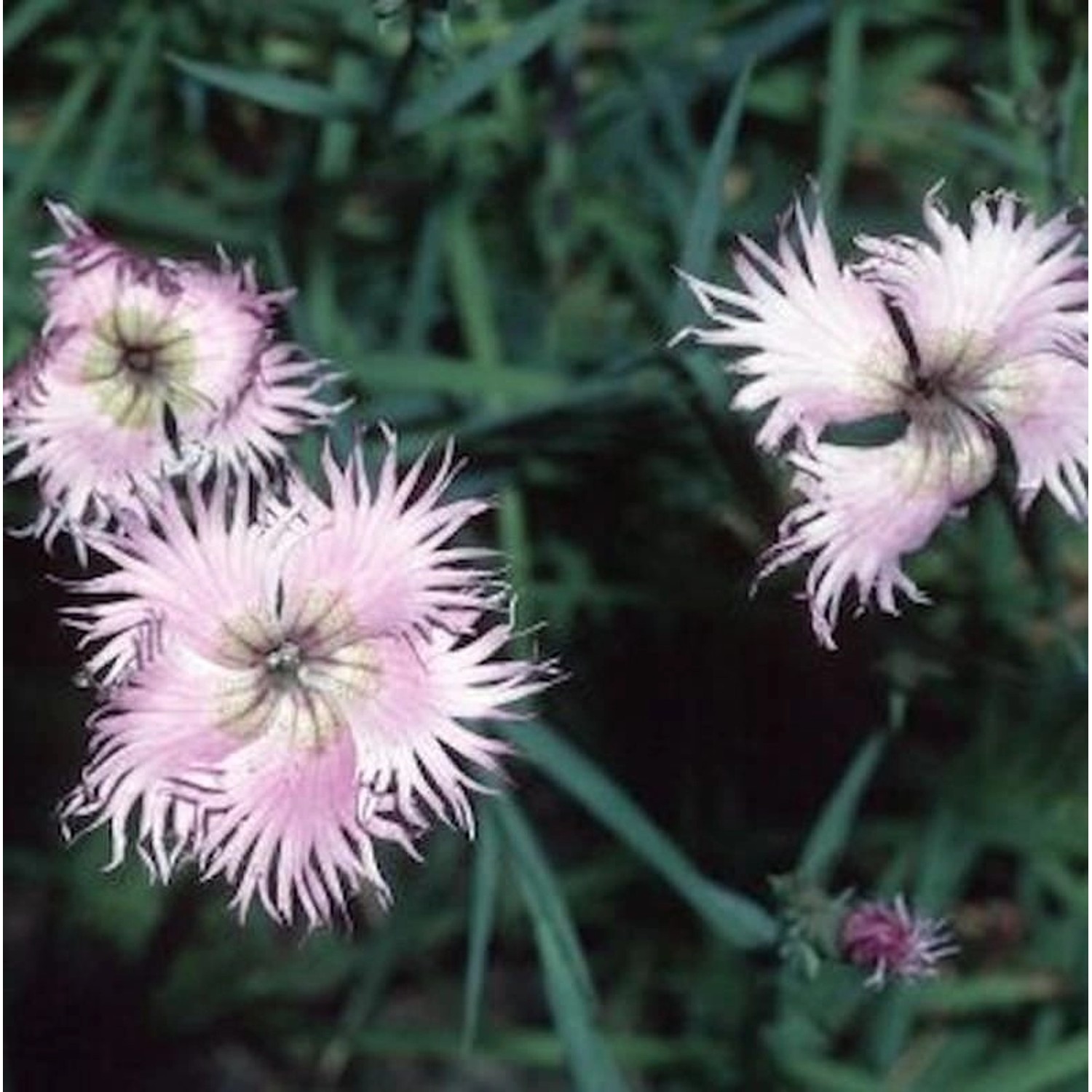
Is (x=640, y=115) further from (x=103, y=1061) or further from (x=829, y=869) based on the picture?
(x=103, y=1061)

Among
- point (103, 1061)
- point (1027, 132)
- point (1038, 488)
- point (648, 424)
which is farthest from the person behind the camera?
point (103, 1061)

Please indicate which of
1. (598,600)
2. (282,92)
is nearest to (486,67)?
(282,92)

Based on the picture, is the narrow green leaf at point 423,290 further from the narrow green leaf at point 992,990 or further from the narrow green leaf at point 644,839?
the narrow green leaf at point 992,990

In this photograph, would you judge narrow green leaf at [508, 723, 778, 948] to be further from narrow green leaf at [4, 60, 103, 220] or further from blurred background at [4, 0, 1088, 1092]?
narrow green leaf at [4, 60, 103, 220]

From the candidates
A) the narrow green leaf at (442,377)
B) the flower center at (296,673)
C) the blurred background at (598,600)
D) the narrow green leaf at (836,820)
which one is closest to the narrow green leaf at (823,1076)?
the blurred background at (598,600)

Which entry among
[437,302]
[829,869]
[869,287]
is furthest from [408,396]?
[869,287]

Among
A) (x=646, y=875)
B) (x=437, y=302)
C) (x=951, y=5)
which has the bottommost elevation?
(x=646, y=875)

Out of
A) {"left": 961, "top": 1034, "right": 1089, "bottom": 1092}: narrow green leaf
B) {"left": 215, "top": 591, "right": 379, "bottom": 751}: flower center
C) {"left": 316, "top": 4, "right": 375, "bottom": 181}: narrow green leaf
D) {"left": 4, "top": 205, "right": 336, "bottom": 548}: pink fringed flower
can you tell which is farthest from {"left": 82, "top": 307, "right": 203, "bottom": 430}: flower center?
{"left": 961, "top": 1034, "right": 1089, "bottom": 1092}: narrow green leaf
